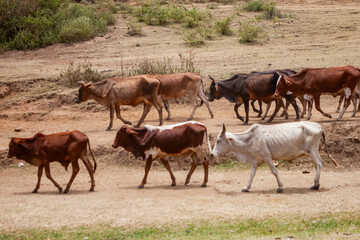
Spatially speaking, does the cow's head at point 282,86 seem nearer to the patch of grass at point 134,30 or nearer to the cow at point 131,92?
the cow at point 131,92

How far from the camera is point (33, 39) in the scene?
26.2 metres

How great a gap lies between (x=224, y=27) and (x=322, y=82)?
11.0m

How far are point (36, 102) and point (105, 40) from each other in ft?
21.5

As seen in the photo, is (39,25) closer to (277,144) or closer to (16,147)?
(16,147)

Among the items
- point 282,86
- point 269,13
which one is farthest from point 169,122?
point 269,13

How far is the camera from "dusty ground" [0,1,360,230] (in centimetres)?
1092

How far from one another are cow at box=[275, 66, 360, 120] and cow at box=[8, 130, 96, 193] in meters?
6.49

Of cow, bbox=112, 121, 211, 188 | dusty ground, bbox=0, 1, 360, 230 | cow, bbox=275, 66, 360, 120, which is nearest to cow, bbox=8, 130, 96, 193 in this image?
dusty ground, bbox=0, 1, 360, 230

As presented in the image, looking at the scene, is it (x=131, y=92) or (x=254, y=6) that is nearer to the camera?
(x=131, y=92)

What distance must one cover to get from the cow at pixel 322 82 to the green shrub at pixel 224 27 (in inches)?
404

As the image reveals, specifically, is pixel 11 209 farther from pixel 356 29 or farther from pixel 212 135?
pixel 356 29

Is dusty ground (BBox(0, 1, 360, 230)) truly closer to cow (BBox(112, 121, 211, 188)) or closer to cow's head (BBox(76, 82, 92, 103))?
cow (BBox(112, 121, 211, 188))

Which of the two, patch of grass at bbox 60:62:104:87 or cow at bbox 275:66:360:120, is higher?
cow at bbox 275:66:360:120

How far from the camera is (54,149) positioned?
1275 cm
